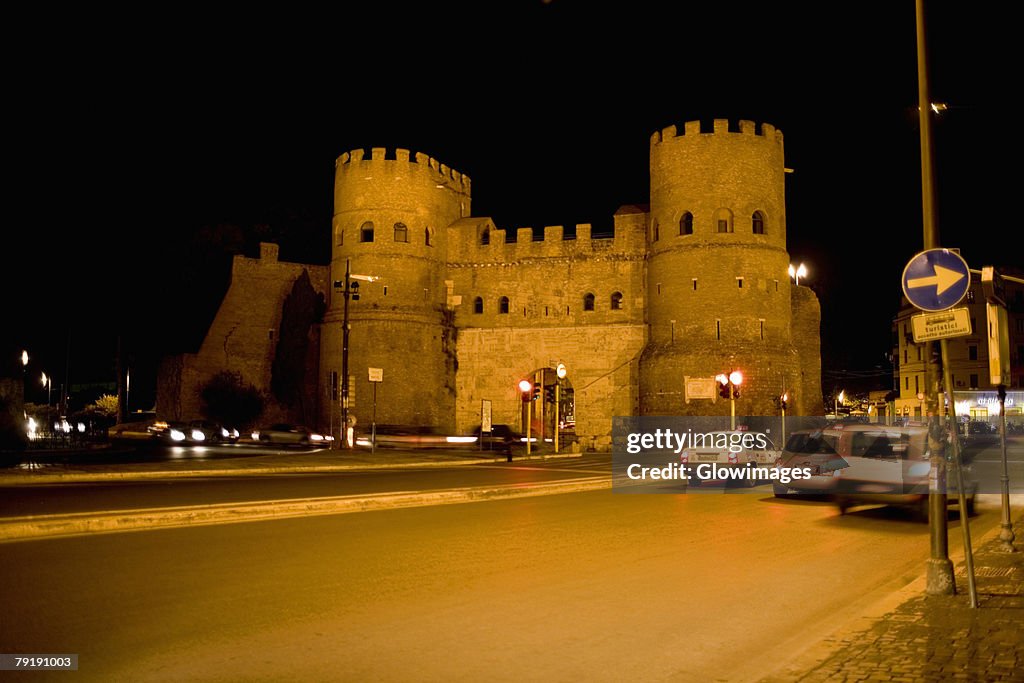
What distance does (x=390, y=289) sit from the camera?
4509 centimetres

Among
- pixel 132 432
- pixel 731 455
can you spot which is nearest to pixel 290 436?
pixel 132 432

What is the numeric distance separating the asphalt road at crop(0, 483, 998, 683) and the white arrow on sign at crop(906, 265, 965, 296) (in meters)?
2.59

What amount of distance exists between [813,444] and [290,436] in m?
26.8

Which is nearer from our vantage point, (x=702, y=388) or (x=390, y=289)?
(x=702, y=388)

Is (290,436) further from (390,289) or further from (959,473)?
(959,473)

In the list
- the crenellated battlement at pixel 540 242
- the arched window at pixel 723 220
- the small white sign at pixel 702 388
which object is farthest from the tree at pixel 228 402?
the arched window at pixel 723 220

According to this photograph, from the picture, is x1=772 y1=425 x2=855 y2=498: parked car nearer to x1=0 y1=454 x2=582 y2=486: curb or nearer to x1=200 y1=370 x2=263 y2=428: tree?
x1=0 y1=454 x2=582 y2=486: curb

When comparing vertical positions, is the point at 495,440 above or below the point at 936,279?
below

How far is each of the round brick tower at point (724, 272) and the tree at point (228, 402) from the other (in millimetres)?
19536

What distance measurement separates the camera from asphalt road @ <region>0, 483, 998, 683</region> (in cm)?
540

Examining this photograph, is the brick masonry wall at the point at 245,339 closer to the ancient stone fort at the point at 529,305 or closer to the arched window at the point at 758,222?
the ancient stone fort at the point at 529,305

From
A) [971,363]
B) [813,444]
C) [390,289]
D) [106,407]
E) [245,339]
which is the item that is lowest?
[813,444]

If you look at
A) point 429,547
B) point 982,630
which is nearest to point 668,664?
point 982,630

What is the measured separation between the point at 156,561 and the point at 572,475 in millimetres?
13407
